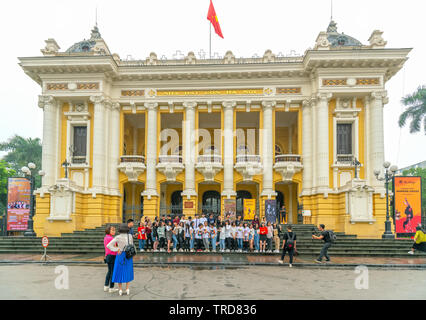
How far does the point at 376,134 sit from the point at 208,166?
11.3m

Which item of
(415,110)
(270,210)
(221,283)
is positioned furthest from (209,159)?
(415,110)

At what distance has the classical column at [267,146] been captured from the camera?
25.5 meters

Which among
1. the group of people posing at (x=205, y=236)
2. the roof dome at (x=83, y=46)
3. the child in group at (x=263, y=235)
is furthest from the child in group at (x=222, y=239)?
the roof dome at (x=83, y=46)

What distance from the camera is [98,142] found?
25047 mm

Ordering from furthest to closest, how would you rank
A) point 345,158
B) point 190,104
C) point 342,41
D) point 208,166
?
point 342,41, point 190,104, point 208,166, point 345,158

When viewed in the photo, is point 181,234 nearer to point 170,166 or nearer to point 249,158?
point 170,166

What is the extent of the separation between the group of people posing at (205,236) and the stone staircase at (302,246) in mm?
2040

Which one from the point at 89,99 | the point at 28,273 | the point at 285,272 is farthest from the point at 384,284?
the point at 89,99

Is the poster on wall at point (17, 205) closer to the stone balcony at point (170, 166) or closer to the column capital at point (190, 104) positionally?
the stone balcony at point (170, 166)

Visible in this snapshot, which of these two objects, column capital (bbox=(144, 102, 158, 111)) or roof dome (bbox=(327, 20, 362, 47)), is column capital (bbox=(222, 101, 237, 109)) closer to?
column capital (bbox=(144, 102, 158, 111))

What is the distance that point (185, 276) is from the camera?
1141 centimetres

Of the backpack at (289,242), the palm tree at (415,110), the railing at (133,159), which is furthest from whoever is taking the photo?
the palm tree at (415,110)
